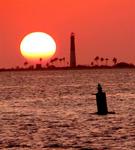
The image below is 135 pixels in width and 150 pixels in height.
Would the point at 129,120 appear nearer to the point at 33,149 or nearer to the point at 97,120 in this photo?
the point at 97,120

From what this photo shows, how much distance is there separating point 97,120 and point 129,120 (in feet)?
9.21

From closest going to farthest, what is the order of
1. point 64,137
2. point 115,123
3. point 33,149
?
point 33,149 < point 64,137 < point 115,123

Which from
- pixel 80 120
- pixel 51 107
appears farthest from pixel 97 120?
pixel 51 107

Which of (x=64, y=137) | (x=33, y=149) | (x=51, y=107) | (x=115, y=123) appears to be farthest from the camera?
(x=51, y=107)

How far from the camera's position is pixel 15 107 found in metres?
80.8

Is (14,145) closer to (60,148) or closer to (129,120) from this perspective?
(60,148)

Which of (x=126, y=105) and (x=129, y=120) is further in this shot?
(x=126, y=105)

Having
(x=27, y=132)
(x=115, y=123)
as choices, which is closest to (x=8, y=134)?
(x=27, y=132)

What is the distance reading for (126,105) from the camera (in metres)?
80.6

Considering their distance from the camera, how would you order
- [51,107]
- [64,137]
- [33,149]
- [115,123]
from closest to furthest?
[33,149], [64,137], [115,123], [51,107]

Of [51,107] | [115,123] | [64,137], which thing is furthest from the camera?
[51,107]

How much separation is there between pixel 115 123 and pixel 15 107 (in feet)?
81.7

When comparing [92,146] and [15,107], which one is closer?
[92,146]

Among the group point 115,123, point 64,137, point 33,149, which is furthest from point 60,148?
point 115,123
